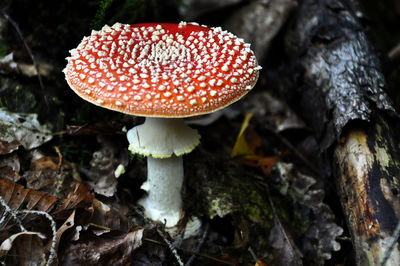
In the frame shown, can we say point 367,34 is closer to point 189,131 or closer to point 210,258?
point 189,131

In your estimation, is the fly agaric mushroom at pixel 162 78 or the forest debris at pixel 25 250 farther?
the forest debris at pixel 25 250

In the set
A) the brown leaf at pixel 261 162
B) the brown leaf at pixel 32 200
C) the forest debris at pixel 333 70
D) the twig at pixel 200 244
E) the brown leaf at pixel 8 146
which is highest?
the forest debris at pixel 333 70

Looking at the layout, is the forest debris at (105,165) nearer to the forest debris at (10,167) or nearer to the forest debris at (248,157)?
the forest debris at (10,167)

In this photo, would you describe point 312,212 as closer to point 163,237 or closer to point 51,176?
point 163,237

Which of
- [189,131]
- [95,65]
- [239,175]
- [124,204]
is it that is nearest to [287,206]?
[239,175]

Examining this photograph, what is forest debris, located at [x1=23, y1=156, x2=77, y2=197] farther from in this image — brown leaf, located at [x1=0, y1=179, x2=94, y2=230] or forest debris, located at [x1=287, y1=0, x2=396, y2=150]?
forest debris, located at [x1=287, y1=0, x2=396, y2=150]

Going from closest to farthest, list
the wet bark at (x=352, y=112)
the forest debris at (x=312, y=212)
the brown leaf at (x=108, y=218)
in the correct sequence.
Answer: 1. the wet bark at (x=352, y=112)
2. the brown leaf at (x=108, y=218)
3. the forest debris at (x=312, y=212)

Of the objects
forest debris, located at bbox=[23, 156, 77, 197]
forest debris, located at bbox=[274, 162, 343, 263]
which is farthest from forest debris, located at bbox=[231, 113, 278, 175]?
forest debris, located at bbox=[23, 156, 77, 197]

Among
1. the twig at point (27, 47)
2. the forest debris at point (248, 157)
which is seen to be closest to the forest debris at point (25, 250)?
the twig at point (27, 47)
